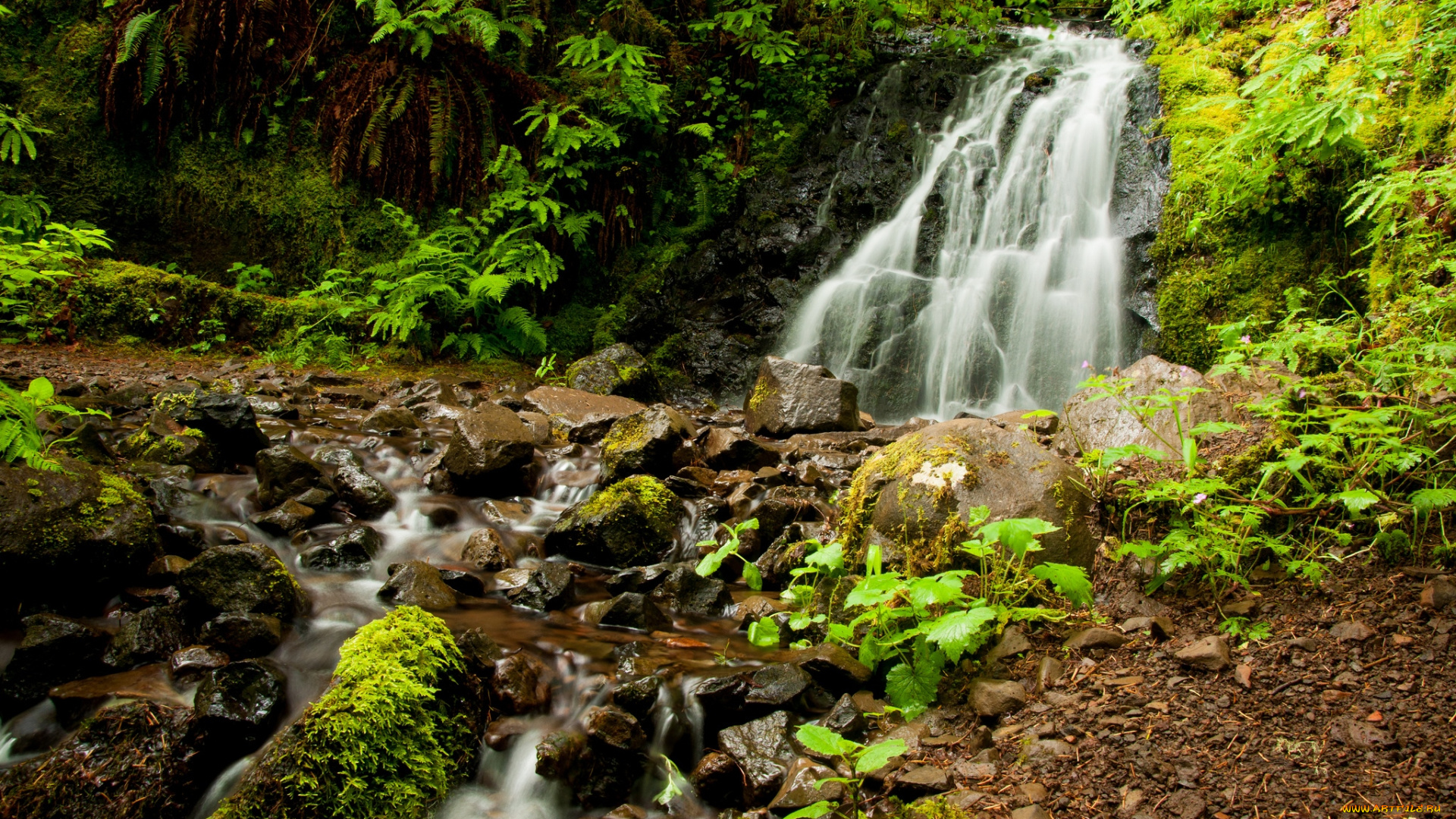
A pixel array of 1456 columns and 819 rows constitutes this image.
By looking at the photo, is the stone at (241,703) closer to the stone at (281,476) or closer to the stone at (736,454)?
the stone at (281,476)

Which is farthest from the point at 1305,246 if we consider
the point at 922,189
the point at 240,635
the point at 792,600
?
the point at 240,635

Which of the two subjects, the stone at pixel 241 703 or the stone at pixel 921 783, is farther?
the stone at pixel 241 703

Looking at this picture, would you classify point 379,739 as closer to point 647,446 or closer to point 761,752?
point 761,752

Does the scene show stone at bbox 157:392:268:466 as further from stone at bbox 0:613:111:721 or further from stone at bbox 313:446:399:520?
stone at bbox 0:613:111:721

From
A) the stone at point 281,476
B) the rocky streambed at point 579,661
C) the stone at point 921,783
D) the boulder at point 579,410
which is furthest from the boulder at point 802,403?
the stone at point 921,783

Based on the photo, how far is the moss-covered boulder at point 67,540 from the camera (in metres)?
2.93

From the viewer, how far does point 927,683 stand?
261cm

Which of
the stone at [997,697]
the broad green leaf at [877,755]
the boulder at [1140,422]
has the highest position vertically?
the boulder at [1140,422]

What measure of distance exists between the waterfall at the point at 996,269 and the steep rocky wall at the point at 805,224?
7.5 inches

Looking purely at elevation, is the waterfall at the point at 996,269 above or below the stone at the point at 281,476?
above

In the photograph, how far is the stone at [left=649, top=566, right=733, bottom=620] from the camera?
3605 millimetres

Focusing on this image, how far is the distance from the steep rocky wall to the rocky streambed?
4.15 metres

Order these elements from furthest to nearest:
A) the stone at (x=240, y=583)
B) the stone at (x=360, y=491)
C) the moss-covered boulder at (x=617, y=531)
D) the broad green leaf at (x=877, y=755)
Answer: the stone at (x=360, y=491) < the moss-covered boulder at (x=617, y=531) < the stone at (x=240, y=583) < the broad green leaf at (x=877, y=755)

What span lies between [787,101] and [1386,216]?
7.06 meters
